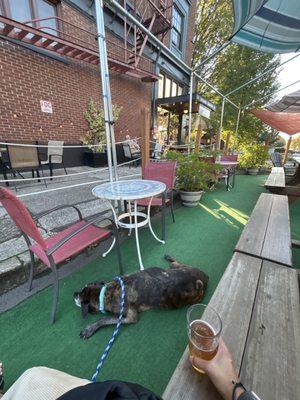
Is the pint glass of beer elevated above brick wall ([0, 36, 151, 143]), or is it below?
below

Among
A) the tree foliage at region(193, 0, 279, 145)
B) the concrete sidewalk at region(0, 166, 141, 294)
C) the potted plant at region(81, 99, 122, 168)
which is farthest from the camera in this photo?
the tree foliage at region(193, 0, 279, 145)

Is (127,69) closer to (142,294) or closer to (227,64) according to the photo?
(142,294)

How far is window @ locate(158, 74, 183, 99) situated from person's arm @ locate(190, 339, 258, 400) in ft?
35.3

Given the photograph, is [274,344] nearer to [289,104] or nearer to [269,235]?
[269,235]

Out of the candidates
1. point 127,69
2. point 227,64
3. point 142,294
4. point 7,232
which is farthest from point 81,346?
point 227,64

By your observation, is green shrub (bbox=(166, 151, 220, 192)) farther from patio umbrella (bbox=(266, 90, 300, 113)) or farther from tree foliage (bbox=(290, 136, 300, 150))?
tree foliage (bbox=(290, 136, 300, 150))

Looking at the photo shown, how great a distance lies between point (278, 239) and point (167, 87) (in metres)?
10.7

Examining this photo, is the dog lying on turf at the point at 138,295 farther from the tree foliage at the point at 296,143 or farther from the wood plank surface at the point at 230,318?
the tree foliage at the point at 296,143

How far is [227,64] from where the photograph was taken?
13383 millimetres

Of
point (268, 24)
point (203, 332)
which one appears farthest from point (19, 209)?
point (268, 24)

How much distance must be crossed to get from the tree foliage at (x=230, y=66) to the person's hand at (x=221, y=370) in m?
13.4

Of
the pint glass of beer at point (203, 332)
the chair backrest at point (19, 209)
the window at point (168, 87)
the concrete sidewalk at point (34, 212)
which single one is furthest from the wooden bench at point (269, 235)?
the window at point (168, 87)

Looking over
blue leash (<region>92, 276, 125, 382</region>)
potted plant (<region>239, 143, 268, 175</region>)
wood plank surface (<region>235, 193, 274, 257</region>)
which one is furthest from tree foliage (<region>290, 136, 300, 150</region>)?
blue leash (<region>92, 276, 125, 382</region>)

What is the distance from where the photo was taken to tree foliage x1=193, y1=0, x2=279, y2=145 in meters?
12.7
